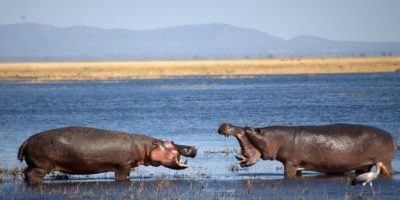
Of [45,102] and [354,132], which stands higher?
[354,132]

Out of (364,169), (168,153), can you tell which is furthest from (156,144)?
(364,169)

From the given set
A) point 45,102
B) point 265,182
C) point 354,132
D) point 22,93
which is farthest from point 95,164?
point 22,93

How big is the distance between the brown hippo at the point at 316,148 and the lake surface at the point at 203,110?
535mm

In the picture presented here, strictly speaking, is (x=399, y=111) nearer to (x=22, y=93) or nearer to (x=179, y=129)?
(x=179, y=129)

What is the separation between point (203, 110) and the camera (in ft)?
113

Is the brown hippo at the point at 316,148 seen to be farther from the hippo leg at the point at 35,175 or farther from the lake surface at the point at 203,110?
the hippo leg at the point at 35,175

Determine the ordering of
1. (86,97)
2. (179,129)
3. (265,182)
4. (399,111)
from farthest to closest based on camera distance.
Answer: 1. (86,97)
2. (399,111)
3. (179,129)
4. (265,182)

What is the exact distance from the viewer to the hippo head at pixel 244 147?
16641 millimetres

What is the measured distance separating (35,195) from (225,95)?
30.0 meters

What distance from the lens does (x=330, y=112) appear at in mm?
31531

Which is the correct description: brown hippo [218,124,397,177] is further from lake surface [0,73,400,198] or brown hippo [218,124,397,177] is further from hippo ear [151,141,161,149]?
hippo ear [151,141,161,149]

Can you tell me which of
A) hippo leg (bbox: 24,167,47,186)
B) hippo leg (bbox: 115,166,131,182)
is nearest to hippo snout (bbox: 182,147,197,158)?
hippo leg (bbox: 115,166,131,182)

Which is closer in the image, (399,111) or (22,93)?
(399,111)

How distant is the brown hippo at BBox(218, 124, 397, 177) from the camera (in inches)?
653
